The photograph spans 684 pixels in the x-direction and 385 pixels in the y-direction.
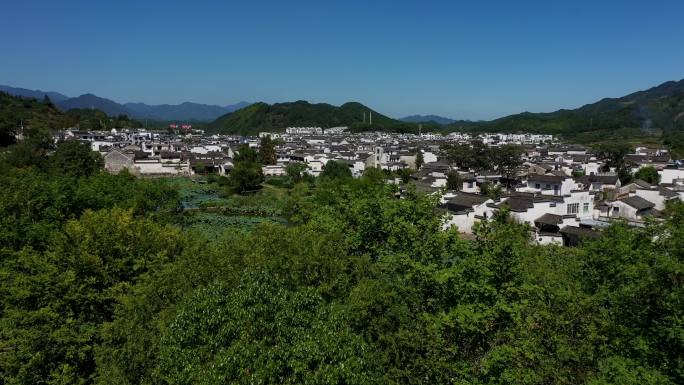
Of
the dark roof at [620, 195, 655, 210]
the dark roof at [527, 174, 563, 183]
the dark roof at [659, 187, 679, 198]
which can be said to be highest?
the dark roof at [527, 174, 563, 183]

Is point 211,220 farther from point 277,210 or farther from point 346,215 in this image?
point 346,215

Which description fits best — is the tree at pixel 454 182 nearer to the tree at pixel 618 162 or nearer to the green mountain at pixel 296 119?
the tree at pixel 618 162

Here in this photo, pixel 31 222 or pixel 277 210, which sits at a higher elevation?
pixel 31 222

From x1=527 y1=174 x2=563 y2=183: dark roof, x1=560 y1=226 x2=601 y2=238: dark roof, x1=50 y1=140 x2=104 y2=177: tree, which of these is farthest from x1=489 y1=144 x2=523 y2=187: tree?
x1=50 y1=140 x2=104 y2=177: tree

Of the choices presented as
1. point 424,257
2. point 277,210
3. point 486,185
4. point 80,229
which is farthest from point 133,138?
point 424,257

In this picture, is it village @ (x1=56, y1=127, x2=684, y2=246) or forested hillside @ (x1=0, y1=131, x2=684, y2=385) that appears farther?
village @ (x1=56, y1=127, x2=684, y2=246)

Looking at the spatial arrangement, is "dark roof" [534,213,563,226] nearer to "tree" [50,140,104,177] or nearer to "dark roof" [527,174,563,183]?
"dark roof" [527,174,563,183]
